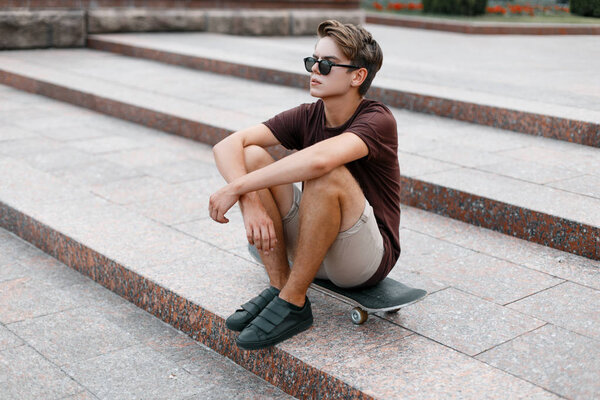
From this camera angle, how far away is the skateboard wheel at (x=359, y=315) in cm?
323

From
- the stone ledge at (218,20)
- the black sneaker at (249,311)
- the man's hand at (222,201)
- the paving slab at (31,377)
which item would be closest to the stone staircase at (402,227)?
the black sneaker at (249,311)

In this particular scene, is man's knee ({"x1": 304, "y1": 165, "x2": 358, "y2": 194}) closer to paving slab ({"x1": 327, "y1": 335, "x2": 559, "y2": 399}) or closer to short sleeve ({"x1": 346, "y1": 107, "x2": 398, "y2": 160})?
short sleeve ({"x1": 346, "y1": 107, "x2": 398, "y2": 160})

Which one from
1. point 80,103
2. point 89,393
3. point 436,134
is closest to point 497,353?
point 89,393

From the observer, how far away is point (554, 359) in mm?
2957

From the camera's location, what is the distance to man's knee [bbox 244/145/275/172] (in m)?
3.36

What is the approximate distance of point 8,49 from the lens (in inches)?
440

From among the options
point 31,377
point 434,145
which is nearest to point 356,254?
point 31,377

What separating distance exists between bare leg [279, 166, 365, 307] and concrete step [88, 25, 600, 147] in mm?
3450

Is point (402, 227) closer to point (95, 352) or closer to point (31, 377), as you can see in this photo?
point (95, 352)

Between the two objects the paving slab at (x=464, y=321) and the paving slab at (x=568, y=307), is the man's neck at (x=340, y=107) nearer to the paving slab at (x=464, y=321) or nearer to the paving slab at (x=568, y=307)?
the paving slab at (x=464, y=321)

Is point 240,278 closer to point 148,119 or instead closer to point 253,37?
point 148,119

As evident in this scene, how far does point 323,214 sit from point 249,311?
0.58 metres

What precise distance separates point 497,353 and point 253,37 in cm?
1133

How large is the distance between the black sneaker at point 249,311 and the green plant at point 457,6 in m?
15.9
